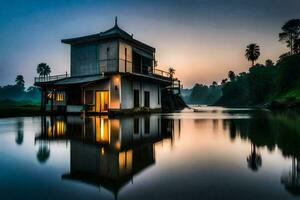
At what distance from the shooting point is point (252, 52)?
9712 centimetres

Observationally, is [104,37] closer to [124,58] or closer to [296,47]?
[124,58]

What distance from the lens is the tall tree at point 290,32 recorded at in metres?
77.0

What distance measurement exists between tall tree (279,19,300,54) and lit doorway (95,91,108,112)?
71.7m

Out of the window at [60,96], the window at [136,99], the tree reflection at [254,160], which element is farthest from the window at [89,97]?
the tree reflection at [254,160]

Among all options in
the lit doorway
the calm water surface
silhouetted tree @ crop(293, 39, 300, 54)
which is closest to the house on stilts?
the lit doorway

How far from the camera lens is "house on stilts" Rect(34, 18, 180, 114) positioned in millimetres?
26656

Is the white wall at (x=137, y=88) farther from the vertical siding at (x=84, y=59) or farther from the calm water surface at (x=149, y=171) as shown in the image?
the calm water surface at (x=149, y=171)

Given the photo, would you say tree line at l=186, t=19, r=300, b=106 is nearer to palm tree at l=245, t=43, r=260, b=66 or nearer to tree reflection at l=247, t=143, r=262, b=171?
palm tree at l=245, t=43, r=260, b=66

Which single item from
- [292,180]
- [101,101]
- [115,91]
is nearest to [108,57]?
[115,91]

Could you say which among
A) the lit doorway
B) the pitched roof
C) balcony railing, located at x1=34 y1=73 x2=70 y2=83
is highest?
the pitched roof

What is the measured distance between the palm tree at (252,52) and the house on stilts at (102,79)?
7677 cm

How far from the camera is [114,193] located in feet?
13.2

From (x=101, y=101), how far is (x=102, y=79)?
10.6ft

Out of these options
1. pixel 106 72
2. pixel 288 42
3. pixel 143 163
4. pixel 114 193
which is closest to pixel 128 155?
pixel 143 163
